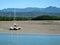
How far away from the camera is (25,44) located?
12.5 metres

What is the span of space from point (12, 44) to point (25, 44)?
80 centimetres

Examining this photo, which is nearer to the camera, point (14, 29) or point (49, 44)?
point (49, 44)

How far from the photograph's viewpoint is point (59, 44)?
41.2ft

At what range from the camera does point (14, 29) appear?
20.0 metres

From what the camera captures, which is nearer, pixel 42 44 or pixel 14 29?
pixel 42 44

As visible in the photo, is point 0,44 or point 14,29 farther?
point 14,29

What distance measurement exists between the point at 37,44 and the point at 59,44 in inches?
54.1

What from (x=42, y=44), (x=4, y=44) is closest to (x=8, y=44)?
(x=4, y=44)

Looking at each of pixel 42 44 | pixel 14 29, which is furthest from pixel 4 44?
pixel 14 29

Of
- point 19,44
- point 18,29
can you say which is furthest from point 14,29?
point 19,44

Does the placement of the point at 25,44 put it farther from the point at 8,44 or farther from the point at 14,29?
the point at 14,29

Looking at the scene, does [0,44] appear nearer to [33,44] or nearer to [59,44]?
[33,44]

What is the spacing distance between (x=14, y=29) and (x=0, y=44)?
25.2 feet

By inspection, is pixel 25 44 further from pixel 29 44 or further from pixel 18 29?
pixel 18 29
